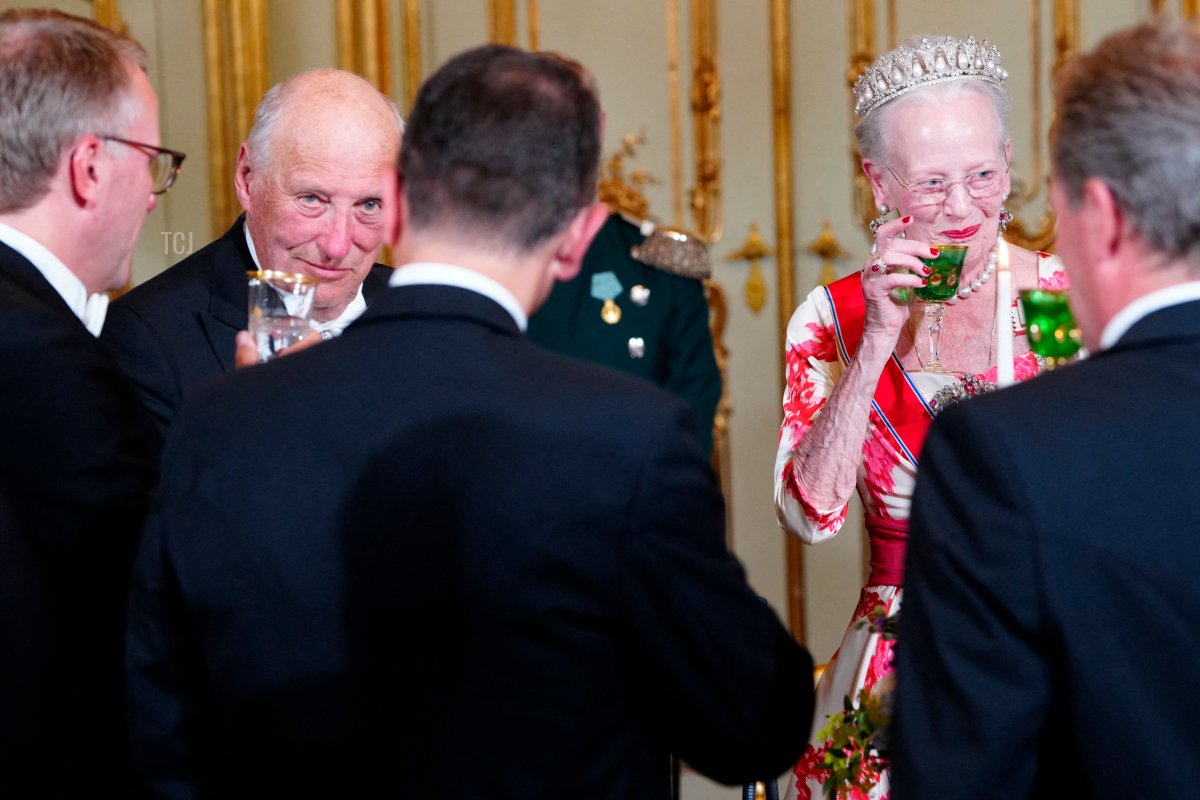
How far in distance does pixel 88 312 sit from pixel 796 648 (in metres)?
0.96

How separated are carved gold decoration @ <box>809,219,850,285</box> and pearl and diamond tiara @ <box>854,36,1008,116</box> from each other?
2.40 metres

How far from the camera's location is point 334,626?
1.35 metres

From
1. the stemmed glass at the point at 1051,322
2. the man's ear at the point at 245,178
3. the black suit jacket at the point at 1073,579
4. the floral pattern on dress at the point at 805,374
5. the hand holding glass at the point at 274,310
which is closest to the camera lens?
the black suit jacket at the point at 1073,579

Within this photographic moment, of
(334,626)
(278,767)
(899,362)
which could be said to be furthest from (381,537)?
(899,362)

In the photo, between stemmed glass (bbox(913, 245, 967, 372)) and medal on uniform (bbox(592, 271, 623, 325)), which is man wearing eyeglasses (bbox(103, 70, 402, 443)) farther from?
stemmed glass (bbox(913, 245, 967, 372))

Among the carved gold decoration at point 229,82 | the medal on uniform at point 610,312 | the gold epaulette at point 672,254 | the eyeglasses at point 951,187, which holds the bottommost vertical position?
the medal on uniform at point 610,312

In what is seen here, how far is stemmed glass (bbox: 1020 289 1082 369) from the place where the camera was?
155cm

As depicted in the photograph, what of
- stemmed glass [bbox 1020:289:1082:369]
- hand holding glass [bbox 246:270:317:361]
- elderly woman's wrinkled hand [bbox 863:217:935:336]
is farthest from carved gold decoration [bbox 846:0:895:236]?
hand holding glass [bbox 246:270:317:361]

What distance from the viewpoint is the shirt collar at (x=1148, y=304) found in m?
1.29

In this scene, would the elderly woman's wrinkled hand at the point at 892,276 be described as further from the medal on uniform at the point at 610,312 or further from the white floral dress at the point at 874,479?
the medal on uniform at the point at 610,312

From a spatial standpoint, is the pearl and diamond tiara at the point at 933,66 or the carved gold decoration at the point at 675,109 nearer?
the pearl and diamond tiara at the point at 933,66

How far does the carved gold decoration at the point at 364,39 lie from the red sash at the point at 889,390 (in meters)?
2.51

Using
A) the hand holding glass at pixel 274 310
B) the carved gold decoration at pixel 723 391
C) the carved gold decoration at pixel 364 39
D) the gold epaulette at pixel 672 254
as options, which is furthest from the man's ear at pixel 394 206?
the carved gold decoration at pixel 723 391

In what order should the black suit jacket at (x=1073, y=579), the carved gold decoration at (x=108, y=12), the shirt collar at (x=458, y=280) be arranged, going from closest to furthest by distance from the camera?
the black suit jacket at (x=1073, y=579)
the shirt collar at (x=458, y=280)
the carved gold decoration at (x=108, y=12)
